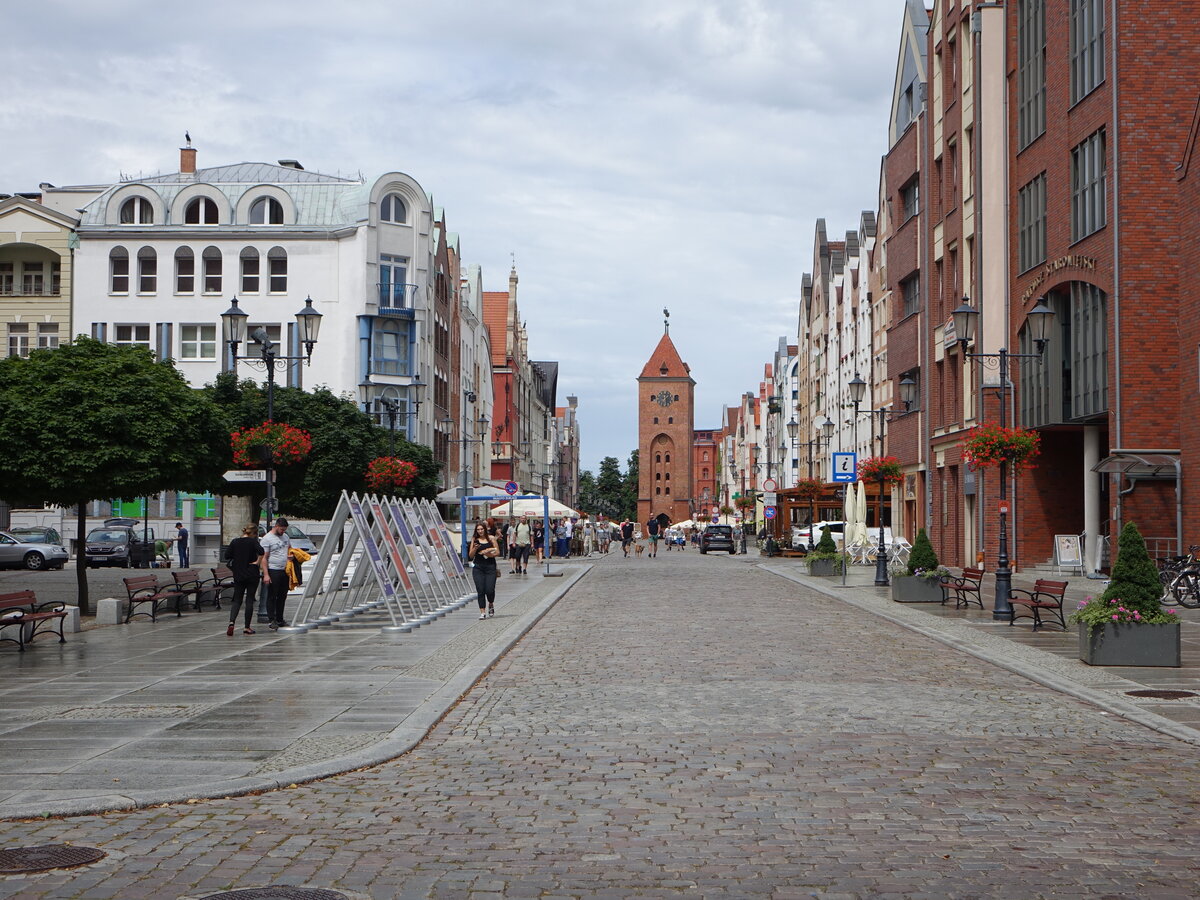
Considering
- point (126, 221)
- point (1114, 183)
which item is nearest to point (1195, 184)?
point (1114, 183)

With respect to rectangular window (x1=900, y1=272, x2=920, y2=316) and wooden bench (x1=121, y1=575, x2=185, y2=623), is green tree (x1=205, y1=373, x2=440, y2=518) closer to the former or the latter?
rectangular window (x1=900, y1=272, x2=920, y2=316)

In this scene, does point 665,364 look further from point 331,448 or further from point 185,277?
point 331,448

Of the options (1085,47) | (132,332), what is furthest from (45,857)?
(132,332)

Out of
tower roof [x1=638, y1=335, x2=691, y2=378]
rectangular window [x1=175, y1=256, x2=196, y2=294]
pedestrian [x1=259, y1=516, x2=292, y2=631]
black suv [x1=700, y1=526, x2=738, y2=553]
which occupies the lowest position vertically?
black suv [x1=700, y1=526, x2=738, y2=553]

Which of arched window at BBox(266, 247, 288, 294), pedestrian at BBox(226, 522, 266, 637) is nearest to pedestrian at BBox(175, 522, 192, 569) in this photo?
arched window at BBox(266, 247, 288, 294)

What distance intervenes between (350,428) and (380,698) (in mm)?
37910

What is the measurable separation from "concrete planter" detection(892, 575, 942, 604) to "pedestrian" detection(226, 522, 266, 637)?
1295cm

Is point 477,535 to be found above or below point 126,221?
below

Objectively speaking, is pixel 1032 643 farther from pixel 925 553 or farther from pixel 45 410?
pixel 45 410

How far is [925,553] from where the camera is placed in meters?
28.0

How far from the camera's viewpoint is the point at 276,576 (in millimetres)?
21125

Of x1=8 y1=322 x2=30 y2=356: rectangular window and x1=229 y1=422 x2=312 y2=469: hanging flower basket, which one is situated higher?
x1=8 y1=322 x2=30 y2=356: rectangular window

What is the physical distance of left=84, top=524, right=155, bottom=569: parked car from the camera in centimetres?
4966

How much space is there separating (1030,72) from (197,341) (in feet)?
133
